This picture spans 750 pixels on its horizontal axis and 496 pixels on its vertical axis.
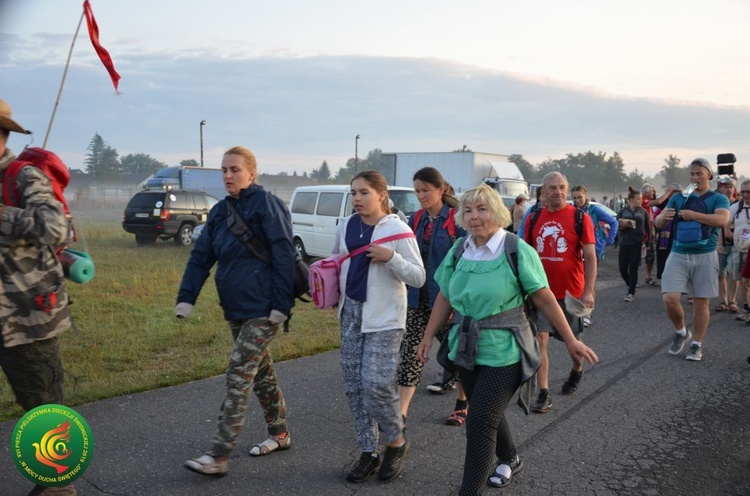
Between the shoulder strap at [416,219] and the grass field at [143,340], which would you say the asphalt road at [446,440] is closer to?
the grass field at [143,340]

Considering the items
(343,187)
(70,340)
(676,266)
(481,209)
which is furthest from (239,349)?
(343,187)

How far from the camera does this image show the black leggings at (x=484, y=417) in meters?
3.35

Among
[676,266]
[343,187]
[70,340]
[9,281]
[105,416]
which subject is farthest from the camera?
[343,187]

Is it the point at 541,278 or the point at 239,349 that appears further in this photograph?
the point at 239,349

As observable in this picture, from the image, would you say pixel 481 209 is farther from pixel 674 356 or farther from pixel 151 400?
pixel 674 356

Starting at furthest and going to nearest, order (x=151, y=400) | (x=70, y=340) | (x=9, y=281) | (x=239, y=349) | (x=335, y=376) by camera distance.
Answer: (x=70, y=340), (x=335, y=376), (x=151, y=400), (x=239, y=349), (x=9, y=281)

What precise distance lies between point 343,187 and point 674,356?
9.42 metres

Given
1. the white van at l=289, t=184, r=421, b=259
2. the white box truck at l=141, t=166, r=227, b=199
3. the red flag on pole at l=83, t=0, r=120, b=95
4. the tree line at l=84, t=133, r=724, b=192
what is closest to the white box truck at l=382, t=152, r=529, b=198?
the white box truck at l=141, t=166, r=227, b=199

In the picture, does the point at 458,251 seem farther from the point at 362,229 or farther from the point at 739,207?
the point at 739,207

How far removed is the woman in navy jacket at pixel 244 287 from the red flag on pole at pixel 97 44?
14.5 ft

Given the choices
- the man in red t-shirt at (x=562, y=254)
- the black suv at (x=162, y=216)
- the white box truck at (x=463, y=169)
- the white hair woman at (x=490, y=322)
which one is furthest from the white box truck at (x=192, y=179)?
the white hair woman at (x=490, y=322)

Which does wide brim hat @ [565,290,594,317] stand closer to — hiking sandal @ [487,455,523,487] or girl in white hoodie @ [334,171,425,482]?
hiking sandal @ [487,455,523,487]

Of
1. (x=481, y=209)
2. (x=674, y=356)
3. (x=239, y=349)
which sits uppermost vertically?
(x=481, y=209)

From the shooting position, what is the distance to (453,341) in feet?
11.9
